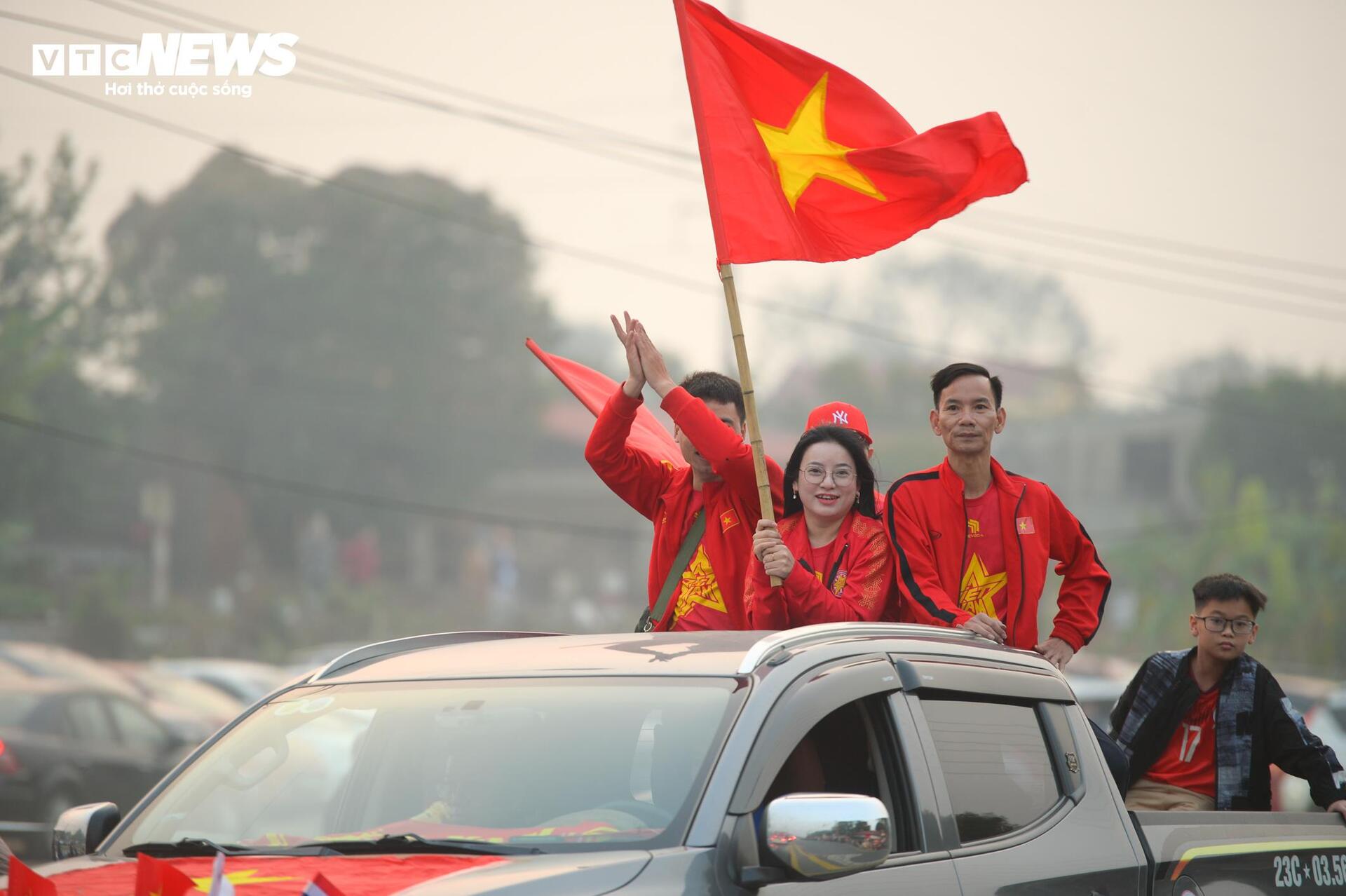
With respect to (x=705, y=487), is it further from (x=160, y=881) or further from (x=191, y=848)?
(x=160, y=881)

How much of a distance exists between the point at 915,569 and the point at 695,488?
1.02 m

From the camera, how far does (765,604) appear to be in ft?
16.9

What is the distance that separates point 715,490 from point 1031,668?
1586 mm

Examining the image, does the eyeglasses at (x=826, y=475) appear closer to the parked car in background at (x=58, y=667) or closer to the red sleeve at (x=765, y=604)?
the red sleeve at (x=765, y=604)

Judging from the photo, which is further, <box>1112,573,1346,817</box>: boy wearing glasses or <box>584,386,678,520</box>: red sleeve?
<box>584,386,678,520</box>: red sleeve

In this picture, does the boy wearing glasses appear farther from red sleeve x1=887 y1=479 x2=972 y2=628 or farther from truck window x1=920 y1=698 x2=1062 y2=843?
truck window x1=920 y1=698 x2=1062 y2=843

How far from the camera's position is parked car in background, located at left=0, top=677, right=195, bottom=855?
1311cm

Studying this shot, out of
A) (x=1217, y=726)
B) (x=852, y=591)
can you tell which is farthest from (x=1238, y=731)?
(x=852, y=591)

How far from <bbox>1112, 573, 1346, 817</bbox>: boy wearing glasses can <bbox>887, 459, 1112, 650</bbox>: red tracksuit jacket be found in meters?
0.47

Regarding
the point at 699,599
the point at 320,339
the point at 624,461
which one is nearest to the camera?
the point at 699,599

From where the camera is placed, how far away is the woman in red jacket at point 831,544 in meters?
5.18

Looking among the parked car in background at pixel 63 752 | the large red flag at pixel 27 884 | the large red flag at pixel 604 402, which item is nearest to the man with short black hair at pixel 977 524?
the large red flag at pixel 604 402

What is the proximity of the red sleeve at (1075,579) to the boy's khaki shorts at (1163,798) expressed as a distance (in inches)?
25.2

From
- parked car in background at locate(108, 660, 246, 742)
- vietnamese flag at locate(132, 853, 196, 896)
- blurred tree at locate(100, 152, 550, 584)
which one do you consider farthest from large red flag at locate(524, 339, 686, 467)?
blurred tree at locate(100, 152, 550, 584)
